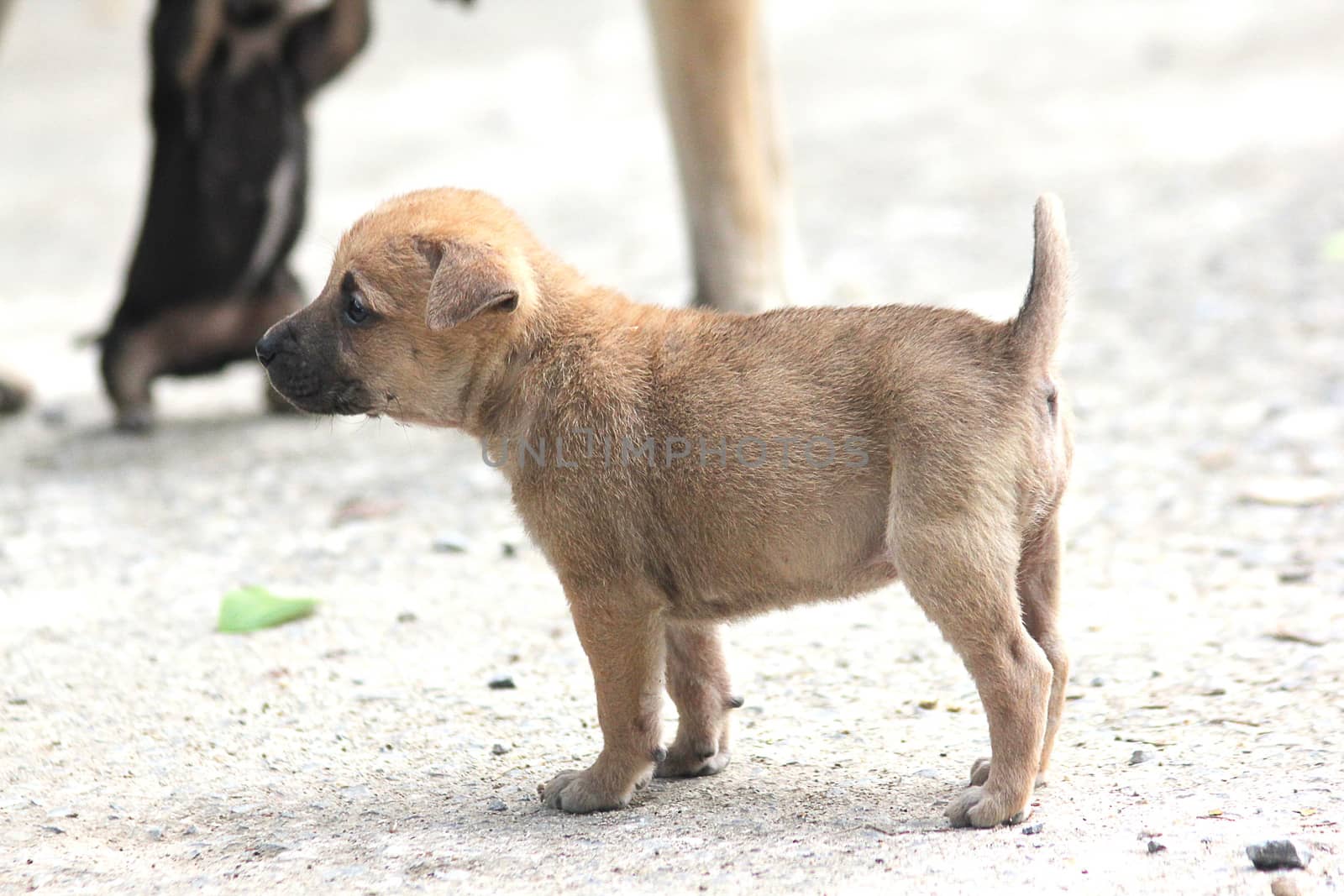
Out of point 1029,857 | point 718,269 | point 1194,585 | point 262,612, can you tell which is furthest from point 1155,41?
point 1029,857

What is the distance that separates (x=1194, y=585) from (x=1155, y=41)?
1059 cm

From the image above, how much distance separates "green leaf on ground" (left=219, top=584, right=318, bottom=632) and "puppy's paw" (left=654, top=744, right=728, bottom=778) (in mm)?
1656

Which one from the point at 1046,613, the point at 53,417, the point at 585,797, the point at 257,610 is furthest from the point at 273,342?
the point at 53,417

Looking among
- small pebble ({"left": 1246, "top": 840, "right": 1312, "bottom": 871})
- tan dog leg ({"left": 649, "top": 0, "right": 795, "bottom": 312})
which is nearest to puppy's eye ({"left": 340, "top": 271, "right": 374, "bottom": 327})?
small pebble ({"left": 1246, "top": 840, "right": 1312, "bottom": 871})

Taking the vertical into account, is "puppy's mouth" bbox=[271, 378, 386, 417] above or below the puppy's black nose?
below

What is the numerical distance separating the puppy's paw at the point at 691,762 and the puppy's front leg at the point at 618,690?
0.22 metres

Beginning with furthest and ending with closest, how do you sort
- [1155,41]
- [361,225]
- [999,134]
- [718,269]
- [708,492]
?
[1155,41], [999,134], [718,269], [361,225], [708,492]

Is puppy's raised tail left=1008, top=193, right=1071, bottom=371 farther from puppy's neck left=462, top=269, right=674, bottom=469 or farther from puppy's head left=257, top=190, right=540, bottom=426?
puppy's head left=257, top=190, right=540, bottom=426

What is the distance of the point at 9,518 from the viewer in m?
6.39

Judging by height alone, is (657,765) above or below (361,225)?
below

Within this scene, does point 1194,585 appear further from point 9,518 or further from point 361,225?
point 9,518

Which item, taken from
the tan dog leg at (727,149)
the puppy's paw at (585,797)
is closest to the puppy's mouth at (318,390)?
the puppy's paw at (585,797)

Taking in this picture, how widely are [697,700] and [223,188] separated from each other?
4.36 m

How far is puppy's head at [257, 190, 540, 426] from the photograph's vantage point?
3.67 m
